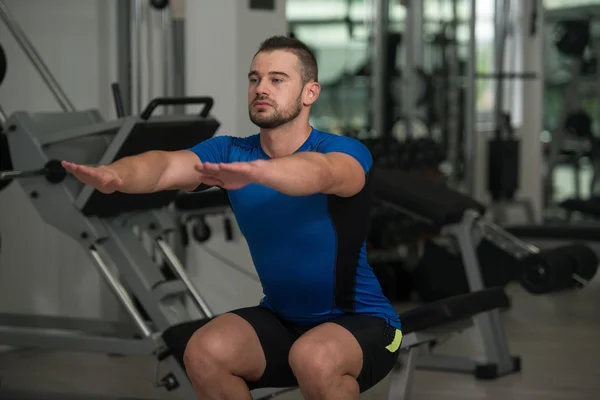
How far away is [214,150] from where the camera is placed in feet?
7.86

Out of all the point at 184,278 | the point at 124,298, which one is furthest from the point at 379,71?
the point at 124,298

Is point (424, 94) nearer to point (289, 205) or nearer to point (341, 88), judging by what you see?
point (341, 88)

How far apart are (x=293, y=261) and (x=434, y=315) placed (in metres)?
1.00

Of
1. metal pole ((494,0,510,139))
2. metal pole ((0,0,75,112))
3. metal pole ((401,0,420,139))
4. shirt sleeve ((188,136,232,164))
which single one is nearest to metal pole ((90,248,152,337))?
metal pole ((0,0,75,112))

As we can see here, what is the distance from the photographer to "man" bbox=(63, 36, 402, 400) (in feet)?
7.37

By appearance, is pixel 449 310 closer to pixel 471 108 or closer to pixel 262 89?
pixel 262 89

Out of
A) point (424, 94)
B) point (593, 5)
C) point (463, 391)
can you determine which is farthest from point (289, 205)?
point (593, 5)

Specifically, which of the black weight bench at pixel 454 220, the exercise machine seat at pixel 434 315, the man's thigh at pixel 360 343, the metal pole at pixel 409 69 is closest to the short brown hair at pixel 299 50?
the man's thigh at pixel 360 343

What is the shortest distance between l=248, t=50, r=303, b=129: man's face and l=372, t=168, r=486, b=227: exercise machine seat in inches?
74.7

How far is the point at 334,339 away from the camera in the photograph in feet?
Result: 7.41

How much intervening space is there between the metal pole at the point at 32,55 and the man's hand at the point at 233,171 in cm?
186

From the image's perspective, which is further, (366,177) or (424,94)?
(424,94)

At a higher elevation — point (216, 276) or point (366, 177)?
point (366, 177)

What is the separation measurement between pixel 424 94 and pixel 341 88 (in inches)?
36.7
